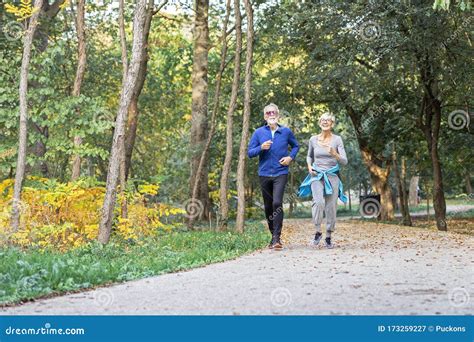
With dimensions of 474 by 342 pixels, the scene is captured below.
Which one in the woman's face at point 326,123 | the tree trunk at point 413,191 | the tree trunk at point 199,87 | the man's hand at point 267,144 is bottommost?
the tree trunk at point 413,191

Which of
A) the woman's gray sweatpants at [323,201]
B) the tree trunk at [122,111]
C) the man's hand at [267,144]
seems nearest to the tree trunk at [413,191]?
the woman's gray sweatpants at [323,201]

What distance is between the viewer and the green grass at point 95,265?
302 inches

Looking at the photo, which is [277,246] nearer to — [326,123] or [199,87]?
[326,123]

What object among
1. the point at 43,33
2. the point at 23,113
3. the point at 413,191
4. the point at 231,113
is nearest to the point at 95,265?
the point at 23,113

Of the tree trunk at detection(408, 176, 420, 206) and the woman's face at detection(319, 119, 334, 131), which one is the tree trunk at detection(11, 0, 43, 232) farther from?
the tree trunk at detection(408, 176, 420, 206)

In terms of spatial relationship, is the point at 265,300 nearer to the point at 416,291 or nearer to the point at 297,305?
the point at 297,305

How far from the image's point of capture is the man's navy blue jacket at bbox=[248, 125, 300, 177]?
12070mm

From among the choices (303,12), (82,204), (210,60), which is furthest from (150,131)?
(82,204)

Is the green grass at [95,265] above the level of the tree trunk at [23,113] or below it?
below

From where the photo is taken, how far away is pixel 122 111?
13.1 metres

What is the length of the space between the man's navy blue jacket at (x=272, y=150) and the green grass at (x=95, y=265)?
1428 mm

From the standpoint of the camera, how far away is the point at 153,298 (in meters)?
7.09

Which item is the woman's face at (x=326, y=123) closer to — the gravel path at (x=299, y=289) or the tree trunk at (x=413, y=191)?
the gravel path at (x=299, y=289)

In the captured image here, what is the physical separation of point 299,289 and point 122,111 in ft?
21.3
